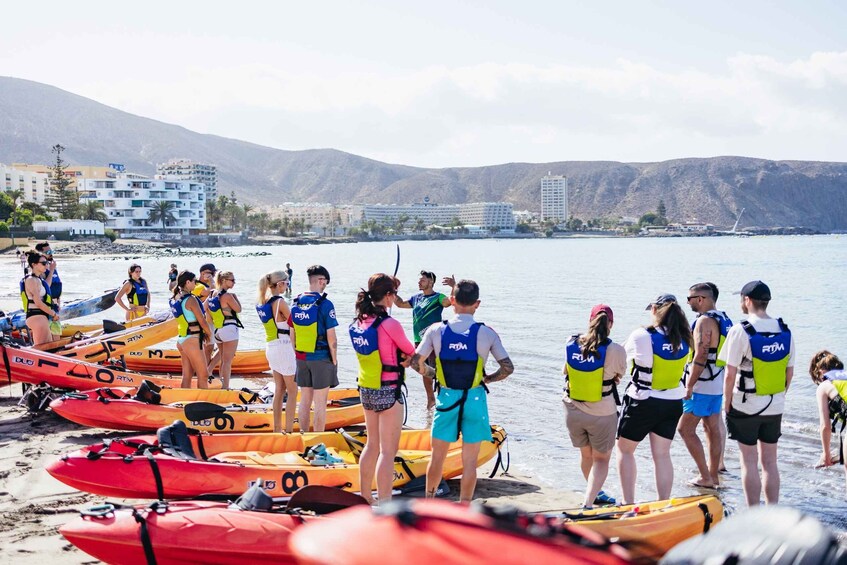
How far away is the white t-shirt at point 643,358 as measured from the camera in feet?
19.7

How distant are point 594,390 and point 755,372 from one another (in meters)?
1.22

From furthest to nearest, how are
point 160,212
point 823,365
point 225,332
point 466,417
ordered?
point 160,212
point 225,332
point 823,365
point 466,417

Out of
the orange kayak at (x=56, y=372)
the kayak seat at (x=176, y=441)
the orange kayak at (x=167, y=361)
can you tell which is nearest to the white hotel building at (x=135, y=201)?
the orange kayak at (x=167, y=361)

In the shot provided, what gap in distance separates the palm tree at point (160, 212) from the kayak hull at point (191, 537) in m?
125

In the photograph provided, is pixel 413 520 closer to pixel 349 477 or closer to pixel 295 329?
pixel 349 477

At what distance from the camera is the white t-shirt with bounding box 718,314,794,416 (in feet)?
19.2

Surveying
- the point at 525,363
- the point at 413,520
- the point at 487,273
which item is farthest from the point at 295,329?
the point at 487,273

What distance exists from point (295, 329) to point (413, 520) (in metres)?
5.45

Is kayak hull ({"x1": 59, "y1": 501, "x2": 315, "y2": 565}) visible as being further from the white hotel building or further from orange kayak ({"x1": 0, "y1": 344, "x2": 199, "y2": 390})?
the white hotel building

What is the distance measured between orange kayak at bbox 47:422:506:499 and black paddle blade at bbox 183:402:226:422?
1204 mm

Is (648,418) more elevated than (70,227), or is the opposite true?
(70,227)

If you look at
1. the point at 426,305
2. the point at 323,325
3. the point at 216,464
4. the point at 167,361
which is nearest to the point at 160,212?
the point at 167,361

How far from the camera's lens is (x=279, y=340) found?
8641mm

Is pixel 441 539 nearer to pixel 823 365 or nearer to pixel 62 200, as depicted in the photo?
pixel 823 365
